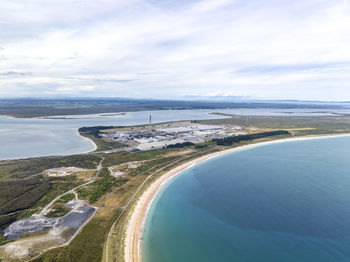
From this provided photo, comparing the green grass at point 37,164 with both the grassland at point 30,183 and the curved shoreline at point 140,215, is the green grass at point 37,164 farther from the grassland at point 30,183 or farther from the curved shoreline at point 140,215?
the curved shoreline at point 140,215

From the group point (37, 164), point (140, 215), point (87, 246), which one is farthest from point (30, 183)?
point (140, 215)

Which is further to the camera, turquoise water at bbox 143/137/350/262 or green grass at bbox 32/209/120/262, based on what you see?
turquoise water at bbox 143/137/350/262

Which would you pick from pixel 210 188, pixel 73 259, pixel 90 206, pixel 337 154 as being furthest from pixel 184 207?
pixel 337 154

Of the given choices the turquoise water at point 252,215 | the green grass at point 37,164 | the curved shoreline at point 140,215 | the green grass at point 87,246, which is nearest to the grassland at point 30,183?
the green grass at point 37,164

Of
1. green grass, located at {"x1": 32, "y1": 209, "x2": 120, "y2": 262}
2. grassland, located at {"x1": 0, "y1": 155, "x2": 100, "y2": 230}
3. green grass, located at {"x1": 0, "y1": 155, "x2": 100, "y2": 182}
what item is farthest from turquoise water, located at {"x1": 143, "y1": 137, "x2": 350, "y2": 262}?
green grass, located at {"x1": 0, "y1": 155, "x2": 100, "y2": 182}

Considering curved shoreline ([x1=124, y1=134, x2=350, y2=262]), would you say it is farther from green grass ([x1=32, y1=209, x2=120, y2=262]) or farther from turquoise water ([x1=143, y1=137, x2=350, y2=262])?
green grass ([x1=32, y1=209, x2=120, y2=262])

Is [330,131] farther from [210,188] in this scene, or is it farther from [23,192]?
[23,192]

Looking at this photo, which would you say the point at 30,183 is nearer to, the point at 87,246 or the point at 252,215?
the point at 87,246

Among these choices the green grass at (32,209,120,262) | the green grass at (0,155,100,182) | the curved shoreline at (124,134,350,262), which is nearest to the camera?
the green grass at (32,209,120,262)
